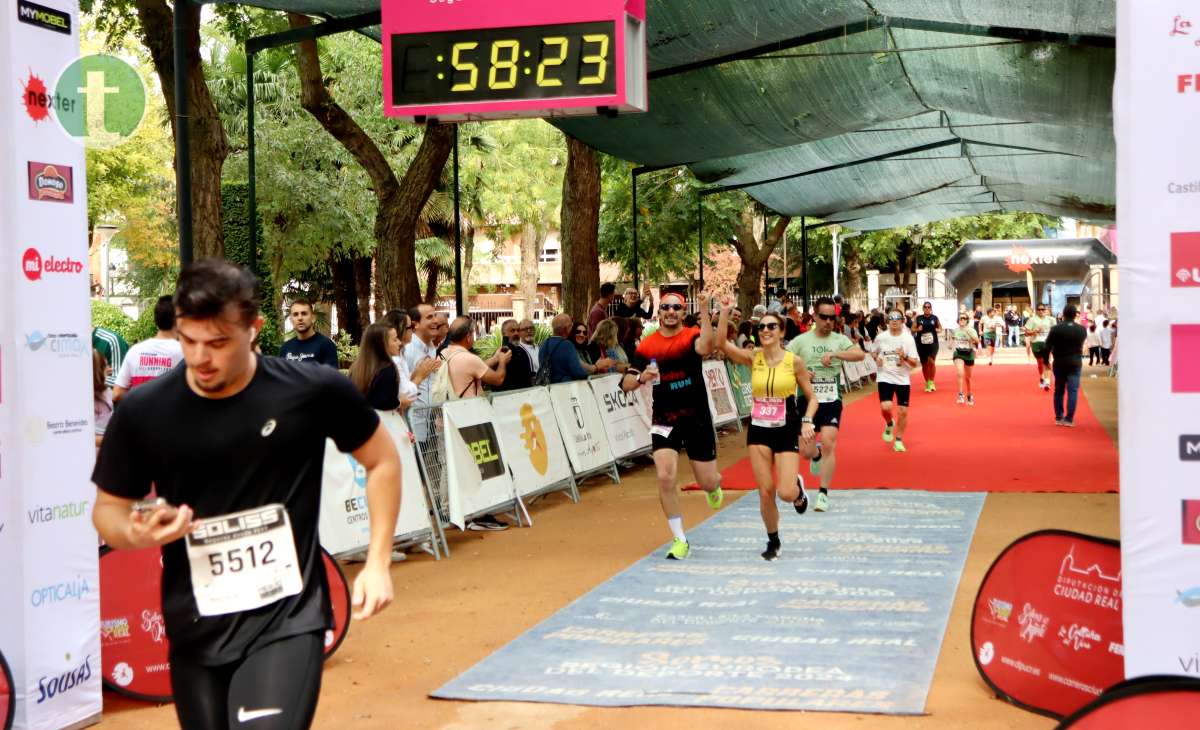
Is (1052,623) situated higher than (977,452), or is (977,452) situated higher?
(1052,623)

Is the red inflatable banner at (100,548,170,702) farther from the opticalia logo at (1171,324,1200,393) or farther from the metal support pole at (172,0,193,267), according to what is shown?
the opticalia logo at (1171,324,1200,393)

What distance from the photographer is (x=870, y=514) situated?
513 inches

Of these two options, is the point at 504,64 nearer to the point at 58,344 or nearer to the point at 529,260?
the point at 58,344

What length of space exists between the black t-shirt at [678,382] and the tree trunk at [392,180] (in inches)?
Answer: 290

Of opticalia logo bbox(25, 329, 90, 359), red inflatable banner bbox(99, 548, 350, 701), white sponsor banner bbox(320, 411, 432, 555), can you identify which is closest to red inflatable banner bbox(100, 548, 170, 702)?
red inflatable banner bbox(99, 548, 350, 701)

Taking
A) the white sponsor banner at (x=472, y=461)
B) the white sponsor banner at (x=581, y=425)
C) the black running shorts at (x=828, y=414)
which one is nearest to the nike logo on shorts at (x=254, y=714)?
the white sponsor banner at (x=472, y=461)

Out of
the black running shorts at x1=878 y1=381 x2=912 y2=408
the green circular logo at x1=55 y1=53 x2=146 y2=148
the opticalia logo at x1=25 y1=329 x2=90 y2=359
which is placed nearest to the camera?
the opticalia logo at x1=25 y1=329 x2=90 y2=359

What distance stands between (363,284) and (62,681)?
41024mm

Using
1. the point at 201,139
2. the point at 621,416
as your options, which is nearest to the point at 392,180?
the point at 201,139

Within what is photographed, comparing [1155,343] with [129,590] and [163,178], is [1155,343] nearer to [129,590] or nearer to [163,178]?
[129,590]

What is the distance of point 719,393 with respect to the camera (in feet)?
73.3

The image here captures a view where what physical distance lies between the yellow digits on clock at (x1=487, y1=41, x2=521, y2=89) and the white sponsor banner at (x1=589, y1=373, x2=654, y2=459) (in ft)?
14.8

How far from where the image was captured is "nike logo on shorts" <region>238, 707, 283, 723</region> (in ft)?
12.0

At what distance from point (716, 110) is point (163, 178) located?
30.7 metres
